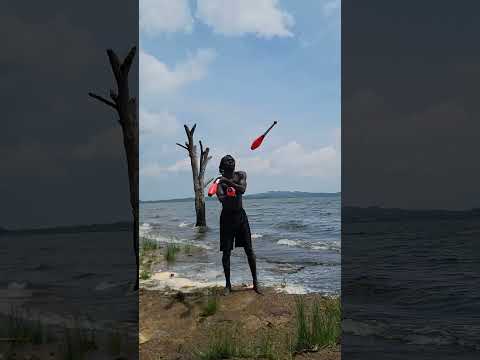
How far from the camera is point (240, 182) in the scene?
18.0ft

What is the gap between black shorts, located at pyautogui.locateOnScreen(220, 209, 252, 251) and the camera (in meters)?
5.54

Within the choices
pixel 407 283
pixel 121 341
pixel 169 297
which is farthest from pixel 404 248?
pixel 121 341

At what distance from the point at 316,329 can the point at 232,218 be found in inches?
67.8

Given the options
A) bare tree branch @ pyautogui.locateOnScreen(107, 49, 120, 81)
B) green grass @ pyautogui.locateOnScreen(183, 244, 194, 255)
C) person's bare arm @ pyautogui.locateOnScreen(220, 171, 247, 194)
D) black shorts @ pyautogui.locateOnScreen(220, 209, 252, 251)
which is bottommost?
green grass @ pyautogui.locateOnScreen(183, 244, 194, 255)

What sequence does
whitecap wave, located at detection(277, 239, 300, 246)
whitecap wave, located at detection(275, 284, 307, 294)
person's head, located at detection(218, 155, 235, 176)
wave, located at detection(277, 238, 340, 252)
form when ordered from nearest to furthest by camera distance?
person's head, located at detection(218, 155, 235, 176), whitecap wave, located at detection(275, 284, 307, 294), wave, located at detection(277, 238, 340, 252), whitecap wave, located at detection(277, 239, 300, 246)

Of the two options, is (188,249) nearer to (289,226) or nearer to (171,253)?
(171,253)

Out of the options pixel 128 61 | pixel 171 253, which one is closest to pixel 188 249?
pixel 171 253

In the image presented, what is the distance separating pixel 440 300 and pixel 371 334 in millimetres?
965

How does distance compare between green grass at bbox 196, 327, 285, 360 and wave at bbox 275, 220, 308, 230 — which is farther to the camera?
wave at bbox 275, 220, 308, 230

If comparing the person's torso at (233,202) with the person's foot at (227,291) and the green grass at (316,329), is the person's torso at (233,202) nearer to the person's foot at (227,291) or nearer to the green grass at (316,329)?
the person's foot at (227,291)

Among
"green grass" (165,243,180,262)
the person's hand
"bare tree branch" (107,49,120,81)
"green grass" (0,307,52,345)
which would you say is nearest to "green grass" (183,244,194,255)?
"green grass" (165,243,180,262)

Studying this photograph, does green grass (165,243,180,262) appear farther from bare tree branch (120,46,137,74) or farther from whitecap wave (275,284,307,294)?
bare tree branch (120,46,137,74)

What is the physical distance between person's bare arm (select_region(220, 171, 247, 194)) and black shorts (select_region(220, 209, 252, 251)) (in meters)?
0.31

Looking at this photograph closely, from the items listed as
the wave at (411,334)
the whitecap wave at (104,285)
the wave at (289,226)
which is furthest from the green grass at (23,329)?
the wave at (289,226)
